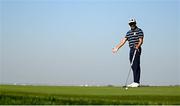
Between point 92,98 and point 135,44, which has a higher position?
point 135,44

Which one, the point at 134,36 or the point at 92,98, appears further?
the point at 134,36

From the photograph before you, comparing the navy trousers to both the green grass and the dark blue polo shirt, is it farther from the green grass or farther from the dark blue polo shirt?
the green grass

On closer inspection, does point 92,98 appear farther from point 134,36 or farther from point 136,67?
point 134,36

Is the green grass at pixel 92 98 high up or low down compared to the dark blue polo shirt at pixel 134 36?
down

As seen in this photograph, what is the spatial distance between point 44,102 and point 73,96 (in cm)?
93

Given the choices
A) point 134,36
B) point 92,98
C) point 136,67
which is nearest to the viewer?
point 92,98

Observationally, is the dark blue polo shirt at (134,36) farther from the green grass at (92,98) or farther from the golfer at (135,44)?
the green grass at (92,98)

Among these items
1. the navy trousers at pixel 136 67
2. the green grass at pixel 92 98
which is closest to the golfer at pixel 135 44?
the navy trousers at pixel 136 67

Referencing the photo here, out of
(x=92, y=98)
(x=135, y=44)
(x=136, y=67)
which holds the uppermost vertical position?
(x=135, y=44)

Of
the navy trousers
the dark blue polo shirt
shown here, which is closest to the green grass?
the navy trousers

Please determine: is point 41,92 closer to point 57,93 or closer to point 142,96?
point 57,93

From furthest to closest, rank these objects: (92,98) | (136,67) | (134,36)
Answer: (134,36) < (136,67) < (92,98)

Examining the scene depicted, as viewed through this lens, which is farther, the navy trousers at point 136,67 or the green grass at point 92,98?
the navy trousers at point 136,67

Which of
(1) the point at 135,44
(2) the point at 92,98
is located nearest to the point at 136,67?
(1) the point at 135,44
